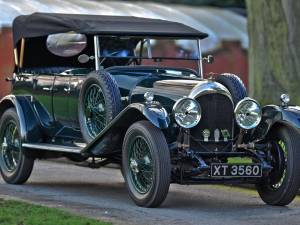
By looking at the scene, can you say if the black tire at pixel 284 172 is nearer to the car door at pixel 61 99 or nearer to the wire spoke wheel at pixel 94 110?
the wire spoke wheel at pixel 94 110

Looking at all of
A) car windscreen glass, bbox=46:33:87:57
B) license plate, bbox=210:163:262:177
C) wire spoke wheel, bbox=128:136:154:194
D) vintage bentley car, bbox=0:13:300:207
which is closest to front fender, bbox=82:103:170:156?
vintage bentley car, bbox=0:13:300:207

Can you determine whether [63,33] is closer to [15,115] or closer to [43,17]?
[43,17]

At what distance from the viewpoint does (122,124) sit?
936 centimetres

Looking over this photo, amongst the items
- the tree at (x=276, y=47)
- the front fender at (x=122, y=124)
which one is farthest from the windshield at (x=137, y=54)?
the tree at (x=276, y=47)

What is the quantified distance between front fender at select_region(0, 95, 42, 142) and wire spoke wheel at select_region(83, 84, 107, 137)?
3.69 ft

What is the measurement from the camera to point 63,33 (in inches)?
430

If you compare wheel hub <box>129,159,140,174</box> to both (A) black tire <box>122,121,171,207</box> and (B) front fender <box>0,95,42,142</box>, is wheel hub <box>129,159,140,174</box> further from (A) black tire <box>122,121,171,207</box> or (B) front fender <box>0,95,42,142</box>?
(B) front fender <box>0,95,42,142</box>

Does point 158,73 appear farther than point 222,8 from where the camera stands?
No

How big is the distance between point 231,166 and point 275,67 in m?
6.14

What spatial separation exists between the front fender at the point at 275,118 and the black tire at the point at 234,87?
0.40 metres

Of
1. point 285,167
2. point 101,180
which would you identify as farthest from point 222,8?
point 285,167

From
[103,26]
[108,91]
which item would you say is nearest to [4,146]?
[103,26]

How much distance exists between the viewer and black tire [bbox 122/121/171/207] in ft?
28.3

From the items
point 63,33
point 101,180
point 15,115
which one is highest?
point 63,33
